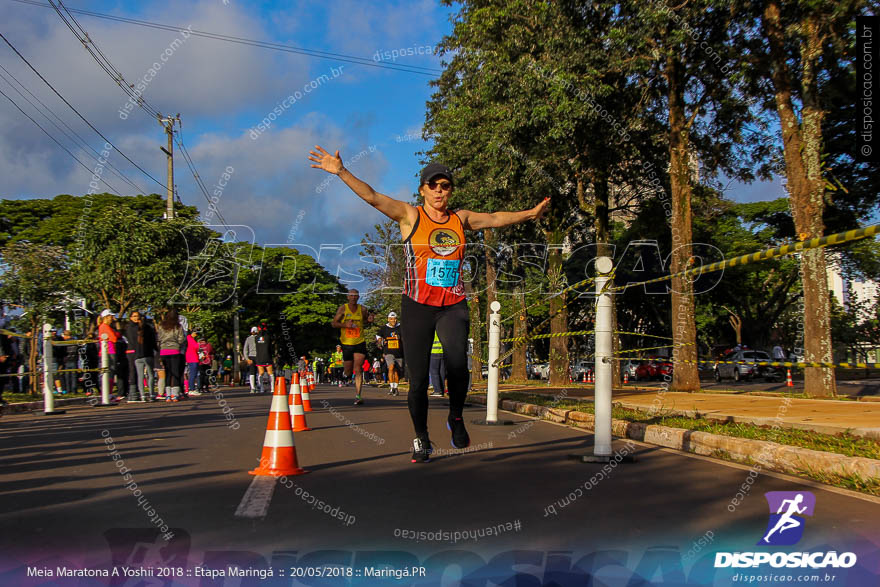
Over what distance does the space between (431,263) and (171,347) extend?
13.1 metres

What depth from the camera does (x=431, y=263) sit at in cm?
620

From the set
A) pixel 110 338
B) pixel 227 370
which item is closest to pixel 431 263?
pixel 110 338

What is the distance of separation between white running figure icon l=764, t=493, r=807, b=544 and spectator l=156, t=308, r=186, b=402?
49.6ft

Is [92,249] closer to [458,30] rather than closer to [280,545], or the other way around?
[458,30]

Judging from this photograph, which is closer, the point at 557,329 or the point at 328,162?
the point at 328,162

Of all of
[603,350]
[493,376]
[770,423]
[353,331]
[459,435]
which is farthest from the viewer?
[353,331]

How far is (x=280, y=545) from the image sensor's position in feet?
11.9

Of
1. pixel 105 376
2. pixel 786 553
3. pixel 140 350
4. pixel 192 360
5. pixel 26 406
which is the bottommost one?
pixel 786 553

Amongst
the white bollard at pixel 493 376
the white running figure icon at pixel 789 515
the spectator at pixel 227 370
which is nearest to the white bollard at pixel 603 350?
the white running figure icon at pixel 789 515

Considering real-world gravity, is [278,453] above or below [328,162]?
below

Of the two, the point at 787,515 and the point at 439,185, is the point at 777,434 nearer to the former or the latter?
the point at 787,515

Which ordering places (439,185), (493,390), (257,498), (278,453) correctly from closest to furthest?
(257,498)
(278,453)
(439,185)
(493,390)

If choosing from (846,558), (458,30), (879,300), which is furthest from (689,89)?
(879,300)

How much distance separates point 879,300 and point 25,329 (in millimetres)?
40447
